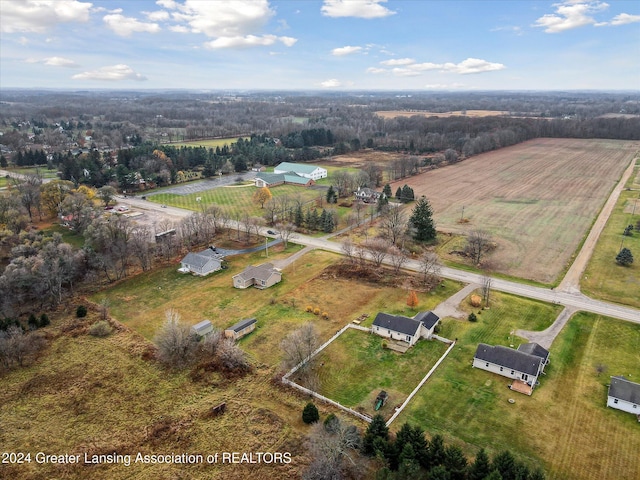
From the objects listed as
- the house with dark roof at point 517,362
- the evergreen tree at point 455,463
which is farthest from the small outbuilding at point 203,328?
the house with dark roof at point 517,362

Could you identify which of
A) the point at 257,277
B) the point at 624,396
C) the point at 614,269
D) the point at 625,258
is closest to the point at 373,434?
the point at 624,396

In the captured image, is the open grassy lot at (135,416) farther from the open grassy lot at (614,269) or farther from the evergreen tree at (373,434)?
the open grassy lot at (614,269)

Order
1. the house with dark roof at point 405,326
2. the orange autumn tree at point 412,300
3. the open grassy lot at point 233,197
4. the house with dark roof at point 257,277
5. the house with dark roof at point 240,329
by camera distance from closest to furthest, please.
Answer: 1. the house with dark roof at point 405,326
2. the house with dark roof at point 240,329
3. the orange autumn tree at point 412,300
4. the house with dark roof at point 257,277
5. the open grassy lot at point 233,197

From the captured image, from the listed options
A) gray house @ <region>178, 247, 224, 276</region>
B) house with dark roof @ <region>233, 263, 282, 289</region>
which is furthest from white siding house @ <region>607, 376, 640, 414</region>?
gray house @ <region>178, 247, 224, 276</region>

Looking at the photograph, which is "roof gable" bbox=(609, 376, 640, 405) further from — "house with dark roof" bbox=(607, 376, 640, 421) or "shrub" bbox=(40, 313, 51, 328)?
"shrub" bbox=(40, 313, 51, 328)

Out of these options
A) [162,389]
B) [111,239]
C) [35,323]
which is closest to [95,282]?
[111,239]

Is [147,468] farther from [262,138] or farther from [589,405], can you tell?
[262,138]
